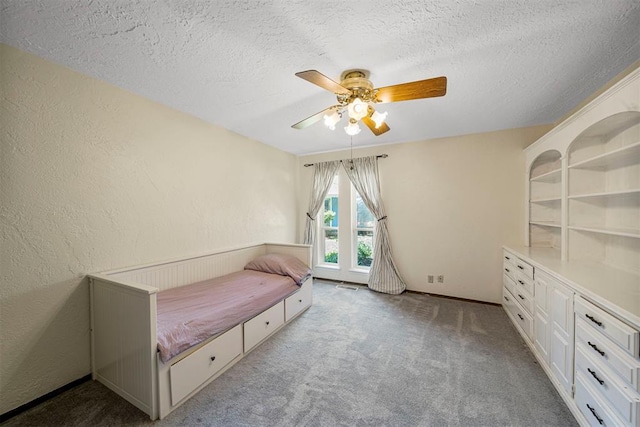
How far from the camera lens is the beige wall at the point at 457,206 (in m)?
3.18

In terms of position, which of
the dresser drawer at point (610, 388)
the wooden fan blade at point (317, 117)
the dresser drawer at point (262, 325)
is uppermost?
the wooden fan blade at point (317, 117)

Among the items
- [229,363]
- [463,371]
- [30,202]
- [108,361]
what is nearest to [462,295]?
[463,371]

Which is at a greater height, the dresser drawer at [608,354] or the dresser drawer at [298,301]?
the dresser drawer at [608,354]

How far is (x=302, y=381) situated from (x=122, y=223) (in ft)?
6.76

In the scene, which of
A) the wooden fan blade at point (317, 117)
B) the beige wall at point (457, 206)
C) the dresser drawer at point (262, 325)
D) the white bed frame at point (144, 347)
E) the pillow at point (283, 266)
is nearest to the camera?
the white bed frame at point (144, 347)

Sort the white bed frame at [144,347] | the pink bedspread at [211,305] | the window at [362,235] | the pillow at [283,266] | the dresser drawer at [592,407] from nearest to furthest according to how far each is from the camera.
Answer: the dresser drawer at [592,407]
the white bed frame at [144,347]
the pink bedspread at [211,305]
the pillow at [283,266]
the window at [362,235]

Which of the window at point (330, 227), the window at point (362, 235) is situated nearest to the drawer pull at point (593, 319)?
the window at point (362, 235)

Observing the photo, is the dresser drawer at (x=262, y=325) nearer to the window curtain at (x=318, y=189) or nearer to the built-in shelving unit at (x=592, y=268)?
the window curtain at (x=318, y=189)

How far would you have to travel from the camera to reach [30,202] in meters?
1.62

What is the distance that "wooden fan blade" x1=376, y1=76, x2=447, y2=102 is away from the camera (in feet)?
5.04

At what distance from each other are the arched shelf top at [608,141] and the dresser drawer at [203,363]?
325 centimetres

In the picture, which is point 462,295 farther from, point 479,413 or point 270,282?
point 270,282

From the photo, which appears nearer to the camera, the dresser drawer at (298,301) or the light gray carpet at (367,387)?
the light gray carpet at (367,387)

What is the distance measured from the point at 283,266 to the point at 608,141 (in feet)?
11.5
